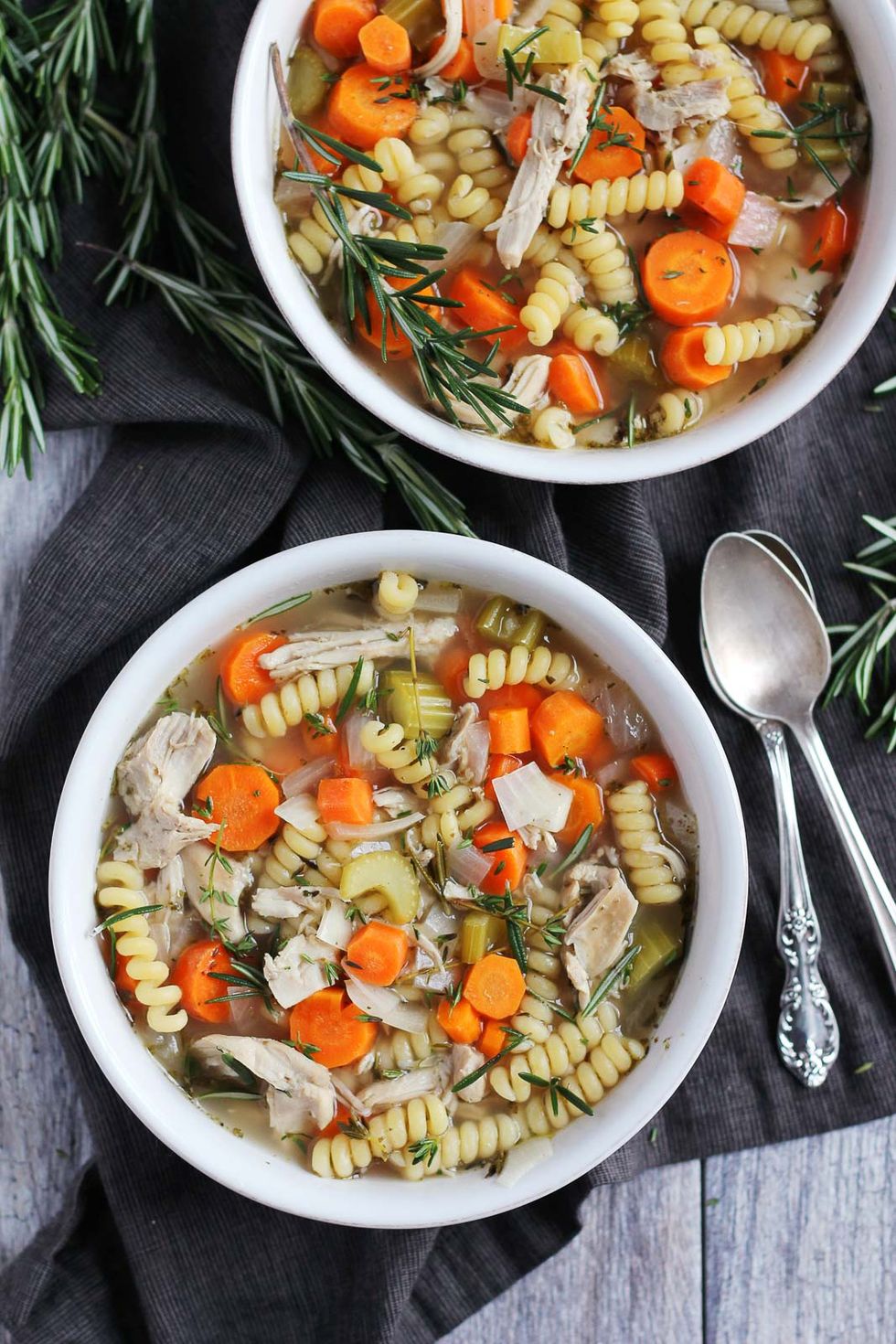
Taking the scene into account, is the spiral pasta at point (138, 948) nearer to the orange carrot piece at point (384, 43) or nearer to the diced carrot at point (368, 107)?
the diced carrot at point (368, 107)

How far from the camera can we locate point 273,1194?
7.50ft

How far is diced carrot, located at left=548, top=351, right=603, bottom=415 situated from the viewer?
2.38 m

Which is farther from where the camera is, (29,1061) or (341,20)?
(29,1061)

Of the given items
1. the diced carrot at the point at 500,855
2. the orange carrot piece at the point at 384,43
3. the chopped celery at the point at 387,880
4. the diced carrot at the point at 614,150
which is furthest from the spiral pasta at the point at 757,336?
the chopped celery at the point at 387,880

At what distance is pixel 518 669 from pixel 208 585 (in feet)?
2.79

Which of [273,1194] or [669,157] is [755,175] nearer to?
[669,157]

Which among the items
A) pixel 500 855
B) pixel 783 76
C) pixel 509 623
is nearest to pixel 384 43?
pixel 783 76

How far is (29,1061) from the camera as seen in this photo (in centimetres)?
277

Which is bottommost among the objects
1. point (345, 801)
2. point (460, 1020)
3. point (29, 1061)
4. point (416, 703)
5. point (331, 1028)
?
point (29, 1061)

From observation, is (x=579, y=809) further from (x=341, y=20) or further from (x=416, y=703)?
(x=341, y=20)

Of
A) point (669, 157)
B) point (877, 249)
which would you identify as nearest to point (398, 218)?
point (669, 157)

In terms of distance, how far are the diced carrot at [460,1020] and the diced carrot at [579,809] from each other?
1.29 feet

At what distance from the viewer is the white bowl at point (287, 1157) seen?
7.42 ft

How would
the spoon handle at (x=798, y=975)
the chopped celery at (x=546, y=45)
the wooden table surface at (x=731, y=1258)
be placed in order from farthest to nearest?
1. the wooden table surface at (x=731, y=1258)
2. the spoon handle at (x=798, y=975)
3. the chopped celery at (x=546, y=45)
